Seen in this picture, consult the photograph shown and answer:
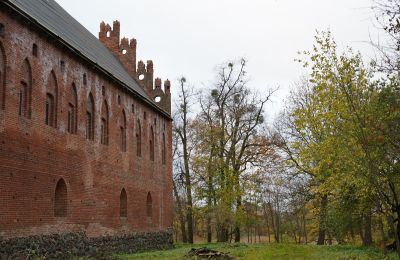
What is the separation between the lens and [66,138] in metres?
18.4

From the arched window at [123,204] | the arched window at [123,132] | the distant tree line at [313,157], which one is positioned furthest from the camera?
the arched window at [123,132]

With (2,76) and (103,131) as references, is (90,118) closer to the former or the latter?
(103,131)

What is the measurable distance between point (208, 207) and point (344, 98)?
22501 mm

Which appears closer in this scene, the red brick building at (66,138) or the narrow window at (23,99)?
the red brick building at (66,138)

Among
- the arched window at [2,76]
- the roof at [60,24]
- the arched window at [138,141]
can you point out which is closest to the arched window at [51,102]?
the roof at [60,24]

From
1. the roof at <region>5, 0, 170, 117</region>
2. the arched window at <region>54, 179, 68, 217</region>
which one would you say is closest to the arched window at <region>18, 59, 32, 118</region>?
the roof at <region>5, 0, 170, 117</region>

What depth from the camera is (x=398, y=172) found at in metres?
14.0

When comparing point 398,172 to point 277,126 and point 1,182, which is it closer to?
point 1,182

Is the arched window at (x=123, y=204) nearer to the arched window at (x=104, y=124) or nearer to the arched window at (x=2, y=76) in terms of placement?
the arched window at (x=104, y=124)

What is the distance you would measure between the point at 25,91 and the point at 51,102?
174cm

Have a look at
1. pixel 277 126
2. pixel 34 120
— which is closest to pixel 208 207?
pixel 277 126

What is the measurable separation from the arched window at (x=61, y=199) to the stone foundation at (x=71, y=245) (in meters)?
0.86

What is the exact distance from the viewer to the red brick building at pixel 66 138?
49.3 ft

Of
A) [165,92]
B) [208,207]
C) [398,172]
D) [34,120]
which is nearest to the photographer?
[398,172]
